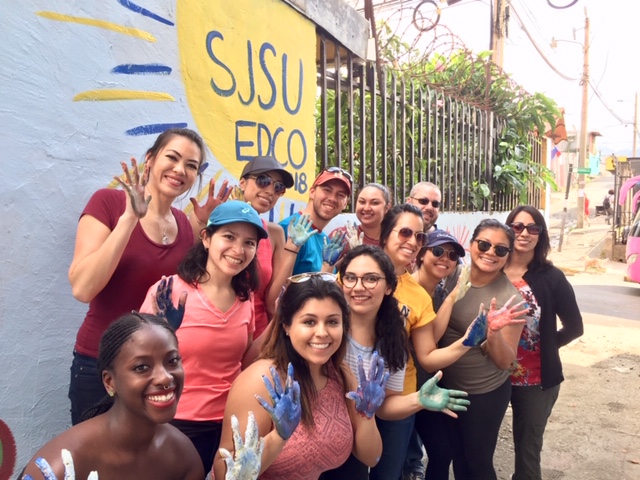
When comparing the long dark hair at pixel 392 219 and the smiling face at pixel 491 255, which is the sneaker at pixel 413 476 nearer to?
the smiling face at pixel 491 255

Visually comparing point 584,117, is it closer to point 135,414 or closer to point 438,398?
point 438,398

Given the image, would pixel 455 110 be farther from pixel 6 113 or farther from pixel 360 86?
pixel 6 113

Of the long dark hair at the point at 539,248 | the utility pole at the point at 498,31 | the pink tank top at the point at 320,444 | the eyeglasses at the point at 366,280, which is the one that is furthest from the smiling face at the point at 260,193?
the utility pole at the point at 498,31

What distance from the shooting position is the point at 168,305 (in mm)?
1734

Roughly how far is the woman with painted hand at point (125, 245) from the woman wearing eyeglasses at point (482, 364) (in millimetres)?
1409

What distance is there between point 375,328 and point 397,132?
3.74m

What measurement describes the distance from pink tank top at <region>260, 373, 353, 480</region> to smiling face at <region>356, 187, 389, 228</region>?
142cm

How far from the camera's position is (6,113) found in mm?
1865

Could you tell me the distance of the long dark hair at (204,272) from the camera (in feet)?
6.19

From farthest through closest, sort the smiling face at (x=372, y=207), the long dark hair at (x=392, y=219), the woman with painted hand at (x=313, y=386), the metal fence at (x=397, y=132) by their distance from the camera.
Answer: the metal fence at (x=397, y=132)
the smiling face at (x=372, y=207)
the long dark hair at (x=392, y=219)
the woman with painted hand at (x=313, y=386)

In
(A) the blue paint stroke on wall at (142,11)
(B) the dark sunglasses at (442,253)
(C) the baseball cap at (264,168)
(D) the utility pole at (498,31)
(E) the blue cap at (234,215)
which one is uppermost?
(D) the utility pole at (498,31)

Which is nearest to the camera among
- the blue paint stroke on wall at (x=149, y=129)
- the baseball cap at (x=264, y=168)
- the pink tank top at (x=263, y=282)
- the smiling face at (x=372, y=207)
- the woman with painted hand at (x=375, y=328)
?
the woman with painted hand at (x=375, y=328)

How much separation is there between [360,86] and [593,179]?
53.9 m

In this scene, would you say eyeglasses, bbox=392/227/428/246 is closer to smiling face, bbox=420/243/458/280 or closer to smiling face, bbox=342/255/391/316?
smiling face, bbox=420/243/458/280
